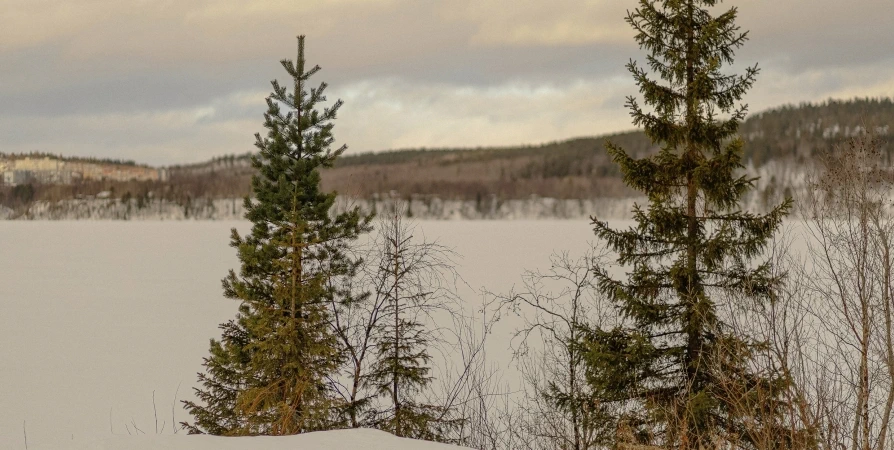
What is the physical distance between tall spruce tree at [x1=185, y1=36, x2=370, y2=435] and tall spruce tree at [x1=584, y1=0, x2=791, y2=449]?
5.66 meters

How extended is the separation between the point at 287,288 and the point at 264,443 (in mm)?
6334

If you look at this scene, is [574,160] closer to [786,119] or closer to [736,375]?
[786,119]

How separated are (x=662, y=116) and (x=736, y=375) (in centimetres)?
380

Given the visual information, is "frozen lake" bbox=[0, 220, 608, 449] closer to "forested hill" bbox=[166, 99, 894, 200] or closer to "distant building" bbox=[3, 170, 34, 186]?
"forested hill" bbox=[166, 99, 894, 200]

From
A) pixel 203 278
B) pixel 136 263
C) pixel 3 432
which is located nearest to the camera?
pixel 3 432

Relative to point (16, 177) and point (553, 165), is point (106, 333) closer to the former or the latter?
point (553, 165)

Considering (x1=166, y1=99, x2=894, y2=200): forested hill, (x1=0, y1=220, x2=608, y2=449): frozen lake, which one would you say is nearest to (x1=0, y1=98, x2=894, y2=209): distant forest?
(x1=166, y1=99, x2=894, y2=200): forested hill

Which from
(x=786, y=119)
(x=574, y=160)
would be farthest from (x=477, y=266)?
(x=786, y=119)

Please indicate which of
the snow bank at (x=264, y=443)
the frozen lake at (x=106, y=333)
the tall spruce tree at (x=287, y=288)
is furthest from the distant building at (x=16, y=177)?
the snow bank at (x=264, y=443)

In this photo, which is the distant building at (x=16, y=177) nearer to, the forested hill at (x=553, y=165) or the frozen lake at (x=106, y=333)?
the forested hill at (x=553, y=165)

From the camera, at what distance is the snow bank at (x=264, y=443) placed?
763 centimetres

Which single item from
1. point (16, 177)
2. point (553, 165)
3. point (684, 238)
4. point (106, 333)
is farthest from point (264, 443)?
point (16, 177)

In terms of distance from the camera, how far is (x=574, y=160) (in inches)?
5915

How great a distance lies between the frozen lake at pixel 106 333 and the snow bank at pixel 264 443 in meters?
9.87
